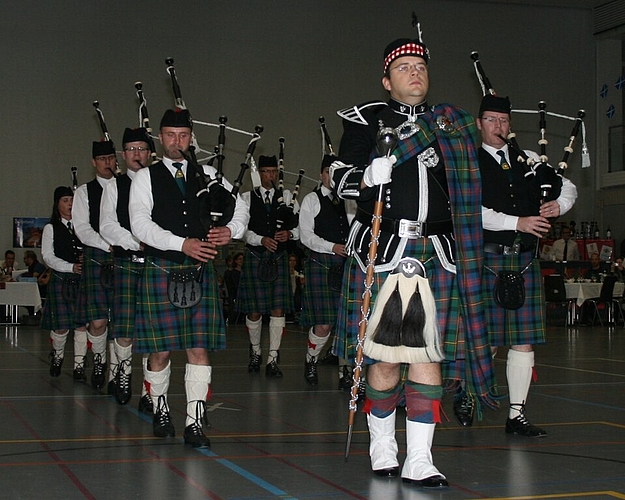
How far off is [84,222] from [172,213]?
2242 millimetres

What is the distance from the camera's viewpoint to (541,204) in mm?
4656

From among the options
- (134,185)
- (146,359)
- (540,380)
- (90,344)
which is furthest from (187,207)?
(540,380)

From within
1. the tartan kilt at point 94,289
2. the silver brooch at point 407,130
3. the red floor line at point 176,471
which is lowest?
the red floor line at point 176,471

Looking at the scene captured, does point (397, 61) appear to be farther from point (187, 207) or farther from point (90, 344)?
point (90, 344)

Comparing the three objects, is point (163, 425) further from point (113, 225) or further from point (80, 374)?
point (80, 374)

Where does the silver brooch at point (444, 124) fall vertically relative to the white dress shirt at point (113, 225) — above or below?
above

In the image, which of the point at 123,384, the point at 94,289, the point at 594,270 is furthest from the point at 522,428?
the point at 594,270

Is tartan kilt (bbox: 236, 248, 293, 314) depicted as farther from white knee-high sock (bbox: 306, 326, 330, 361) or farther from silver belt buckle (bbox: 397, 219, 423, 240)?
silver belt buckle (bbox: 397, 219, 423, 240)

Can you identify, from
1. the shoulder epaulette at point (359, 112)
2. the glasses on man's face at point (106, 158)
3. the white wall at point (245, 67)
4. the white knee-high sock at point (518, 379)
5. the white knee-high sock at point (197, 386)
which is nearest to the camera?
the shoulder epaulette at point (359, 112)

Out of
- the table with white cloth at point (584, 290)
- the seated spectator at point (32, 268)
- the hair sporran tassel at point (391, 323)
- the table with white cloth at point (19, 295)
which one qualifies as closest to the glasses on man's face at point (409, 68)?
the hair sporran tassel at point (391, 323)

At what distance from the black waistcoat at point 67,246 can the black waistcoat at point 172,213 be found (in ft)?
9.63

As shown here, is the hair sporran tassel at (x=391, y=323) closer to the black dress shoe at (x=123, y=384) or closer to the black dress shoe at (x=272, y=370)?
the black dress shoe at (x=123, y=384)

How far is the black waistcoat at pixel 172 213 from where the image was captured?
176 inches

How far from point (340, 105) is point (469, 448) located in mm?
13436
